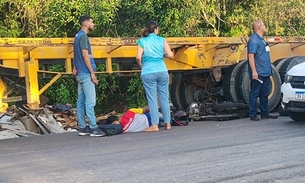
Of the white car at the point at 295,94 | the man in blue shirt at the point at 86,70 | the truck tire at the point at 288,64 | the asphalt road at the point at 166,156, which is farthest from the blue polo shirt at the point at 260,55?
the man in blue shirt at the point at 86,70

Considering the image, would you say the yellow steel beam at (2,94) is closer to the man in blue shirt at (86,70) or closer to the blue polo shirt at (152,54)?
the man in blue shirt at (86,70)

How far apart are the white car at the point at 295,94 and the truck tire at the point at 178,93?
3.36 metres

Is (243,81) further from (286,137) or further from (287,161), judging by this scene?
(287,161)

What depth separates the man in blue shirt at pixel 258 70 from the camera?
10422mm

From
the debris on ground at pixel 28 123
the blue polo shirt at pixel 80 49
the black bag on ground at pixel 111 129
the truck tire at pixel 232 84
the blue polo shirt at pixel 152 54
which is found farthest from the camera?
the truck tire at pixel 232 84

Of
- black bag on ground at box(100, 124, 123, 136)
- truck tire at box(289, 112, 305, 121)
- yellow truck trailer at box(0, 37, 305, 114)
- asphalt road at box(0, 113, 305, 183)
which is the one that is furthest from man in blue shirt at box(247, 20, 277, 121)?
black bag on ground at box(100, 124, 123, 136)

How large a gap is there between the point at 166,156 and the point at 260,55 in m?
4.24

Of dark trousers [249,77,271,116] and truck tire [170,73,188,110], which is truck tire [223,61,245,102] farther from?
truck tire [170,73,188,110]

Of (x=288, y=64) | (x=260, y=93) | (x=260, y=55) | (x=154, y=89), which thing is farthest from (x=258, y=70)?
(x=154, y=89)

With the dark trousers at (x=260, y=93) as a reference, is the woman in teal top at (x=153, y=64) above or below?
above

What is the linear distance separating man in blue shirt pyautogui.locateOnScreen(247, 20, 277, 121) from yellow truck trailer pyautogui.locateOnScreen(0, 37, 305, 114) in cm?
77

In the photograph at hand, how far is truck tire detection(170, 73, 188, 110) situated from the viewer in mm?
12844

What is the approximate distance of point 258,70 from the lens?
34.6ft

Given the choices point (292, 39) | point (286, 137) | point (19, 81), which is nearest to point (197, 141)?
point (286, 137)
